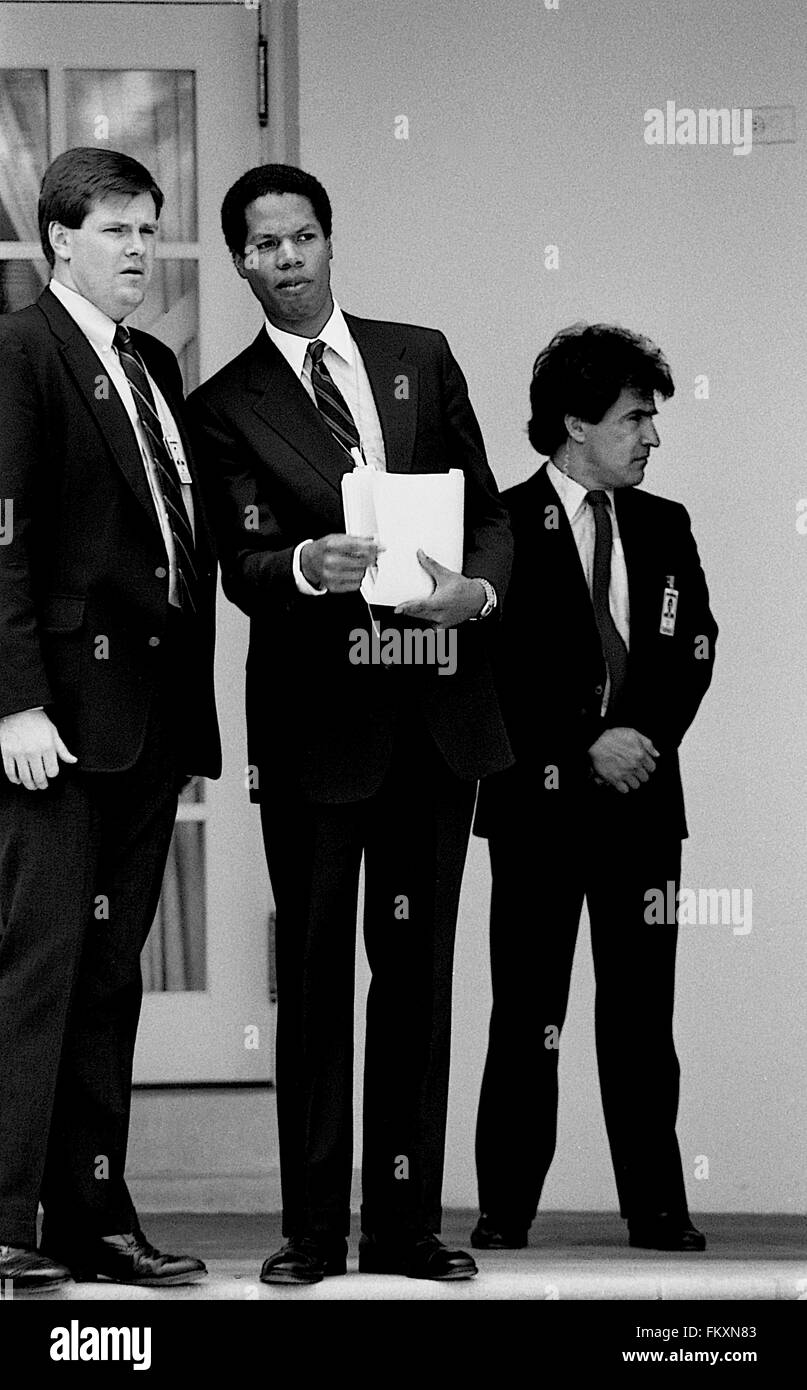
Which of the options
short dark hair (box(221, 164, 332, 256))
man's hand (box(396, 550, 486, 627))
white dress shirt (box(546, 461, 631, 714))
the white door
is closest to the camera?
man's hand (box(396, 550, 486, 627))

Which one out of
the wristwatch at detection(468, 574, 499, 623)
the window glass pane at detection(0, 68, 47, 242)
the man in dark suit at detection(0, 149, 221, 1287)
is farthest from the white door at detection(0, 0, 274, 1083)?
the wristwatch at detection(468, 574, 499, 623)

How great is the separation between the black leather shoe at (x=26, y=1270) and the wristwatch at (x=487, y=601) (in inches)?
46.5

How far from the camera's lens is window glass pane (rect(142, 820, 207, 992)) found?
4.79 metres

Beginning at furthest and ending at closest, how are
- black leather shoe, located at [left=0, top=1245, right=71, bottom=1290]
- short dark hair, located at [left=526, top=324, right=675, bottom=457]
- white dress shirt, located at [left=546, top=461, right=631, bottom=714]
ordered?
short dark hair, located at [left=526, top=324, right=675, bottom=457] < white dress shirt, located at [left=546, top=461, right=631, bottom=714] < black leather shoe, located at [left=0, top=1245, right=71, bottom=1290]

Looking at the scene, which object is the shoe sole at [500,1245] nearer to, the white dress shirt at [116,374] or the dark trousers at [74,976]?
the dark trousers at [74,976]

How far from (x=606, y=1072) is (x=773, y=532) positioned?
1281mm

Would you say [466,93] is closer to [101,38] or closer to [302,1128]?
[101,38]

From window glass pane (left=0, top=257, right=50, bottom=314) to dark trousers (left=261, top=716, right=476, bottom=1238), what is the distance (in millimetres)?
1651

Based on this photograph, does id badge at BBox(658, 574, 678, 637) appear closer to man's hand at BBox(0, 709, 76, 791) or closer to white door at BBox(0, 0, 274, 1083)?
white door at BBox(0, 0, 274, 1083)

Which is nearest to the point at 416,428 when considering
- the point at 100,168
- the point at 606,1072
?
the point at 100,168

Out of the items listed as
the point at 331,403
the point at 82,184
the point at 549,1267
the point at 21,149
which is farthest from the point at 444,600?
the point at 21,149

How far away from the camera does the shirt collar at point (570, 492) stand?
4242 mm

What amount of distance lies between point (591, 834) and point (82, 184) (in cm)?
153

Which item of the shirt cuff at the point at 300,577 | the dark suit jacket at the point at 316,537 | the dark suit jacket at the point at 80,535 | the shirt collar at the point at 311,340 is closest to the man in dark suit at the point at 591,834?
the dark suit jacket at the point at 316,537
